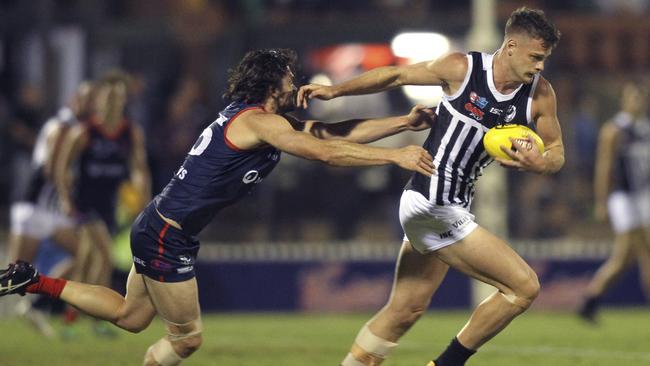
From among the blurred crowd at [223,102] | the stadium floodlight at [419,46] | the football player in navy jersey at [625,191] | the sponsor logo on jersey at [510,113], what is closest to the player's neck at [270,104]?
the sponsor logo on jersey at [510,113]

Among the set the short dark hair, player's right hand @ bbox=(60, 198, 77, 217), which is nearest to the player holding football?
the short dark hair

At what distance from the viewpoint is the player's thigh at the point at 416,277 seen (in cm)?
934

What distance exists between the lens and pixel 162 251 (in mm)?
9039

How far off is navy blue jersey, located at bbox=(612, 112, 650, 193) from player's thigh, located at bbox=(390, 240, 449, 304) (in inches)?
320

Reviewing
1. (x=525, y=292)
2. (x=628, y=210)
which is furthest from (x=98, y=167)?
(x=525, y=292)

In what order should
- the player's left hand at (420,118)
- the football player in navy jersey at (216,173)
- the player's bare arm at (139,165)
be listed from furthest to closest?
the player's bare arm at (139,165), the player's left hand at (420,118), the football player in navy jersey at (216,173)

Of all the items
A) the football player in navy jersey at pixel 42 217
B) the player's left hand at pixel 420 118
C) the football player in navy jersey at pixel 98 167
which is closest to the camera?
the player's left hand at pixel 420 118

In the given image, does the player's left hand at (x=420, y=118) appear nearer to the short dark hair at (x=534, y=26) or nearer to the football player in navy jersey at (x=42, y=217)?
the short dark hair at (x=534, y=26)

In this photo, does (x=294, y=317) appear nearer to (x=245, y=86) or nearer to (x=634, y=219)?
(x=634, y=219)

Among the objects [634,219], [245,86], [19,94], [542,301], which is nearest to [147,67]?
[19,94]

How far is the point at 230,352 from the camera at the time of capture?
520 inches

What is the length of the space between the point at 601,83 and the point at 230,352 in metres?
10.3

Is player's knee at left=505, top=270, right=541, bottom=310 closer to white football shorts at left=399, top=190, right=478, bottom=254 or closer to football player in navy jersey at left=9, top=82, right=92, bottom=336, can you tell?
white football shorts at left=399, top=190, right=478, bottom=254

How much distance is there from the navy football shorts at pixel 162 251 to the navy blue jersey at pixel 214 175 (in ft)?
0.24
